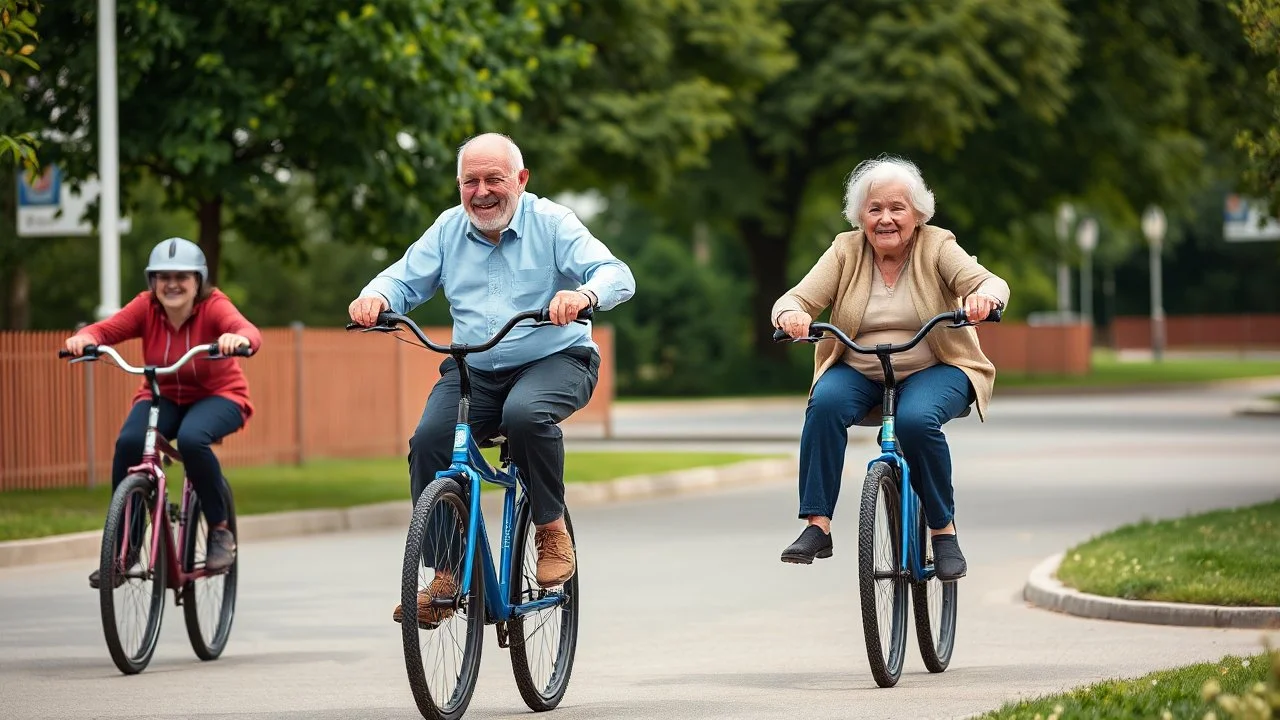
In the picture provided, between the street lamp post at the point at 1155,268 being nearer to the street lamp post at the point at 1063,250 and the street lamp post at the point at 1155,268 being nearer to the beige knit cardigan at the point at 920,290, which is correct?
the street lamp post at the point at 1063,250

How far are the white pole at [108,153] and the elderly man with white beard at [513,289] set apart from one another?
9.52 meters

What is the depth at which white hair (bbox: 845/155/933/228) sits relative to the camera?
7.88 m

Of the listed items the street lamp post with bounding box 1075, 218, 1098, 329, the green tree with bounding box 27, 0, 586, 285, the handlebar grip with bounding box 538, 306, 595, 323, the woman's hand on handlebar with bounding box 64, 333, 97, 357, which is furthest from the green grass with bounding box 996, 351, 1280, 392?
the handlebar grip with bounding box 538, 306, 595, 323

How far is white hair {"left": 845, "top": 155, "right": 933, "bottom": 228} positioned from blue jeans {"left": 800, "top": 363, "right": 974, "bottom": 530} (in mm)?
563

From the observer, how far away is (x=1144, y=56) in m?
40.4

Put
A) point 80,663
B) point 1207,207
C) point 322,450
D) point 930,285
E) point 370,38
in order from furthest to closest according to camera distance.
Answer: point 1207,207, point 322,450, point 370,38, point 80,663, point 930,285

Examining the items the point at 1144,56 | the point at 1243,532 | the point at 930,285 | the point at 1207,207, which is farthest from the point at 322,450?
the point at 1207,207

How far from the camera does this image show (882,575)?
761 cm

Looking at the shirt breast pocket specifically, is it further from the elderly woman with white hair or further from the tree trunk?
the tree trunk

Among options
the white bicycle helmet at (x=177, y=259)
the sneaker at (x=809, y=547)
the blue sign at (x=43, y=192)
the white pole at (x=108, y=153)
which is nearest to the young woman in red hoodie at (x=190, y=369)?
the white bicycle helmet at (x=177, y=259)

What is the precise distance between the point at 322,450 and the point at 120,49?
22.0 feet

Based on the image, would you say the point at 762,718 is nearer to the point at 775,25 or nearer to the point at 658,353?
the point at 775,25

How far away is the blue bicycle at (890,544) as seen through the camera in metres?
7.44

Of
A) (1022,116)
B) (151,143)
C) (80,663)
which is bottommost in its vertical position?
(80,663)
